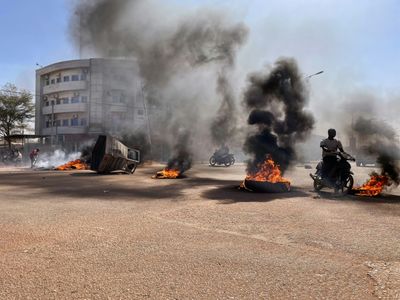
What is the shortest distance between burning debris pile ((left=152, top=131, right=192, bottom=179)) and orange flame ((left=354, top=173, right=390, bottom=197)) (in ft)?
27.0

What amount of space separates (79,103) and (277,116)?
1574 inches

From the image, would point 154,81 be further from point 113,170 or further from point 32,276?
point 32,276

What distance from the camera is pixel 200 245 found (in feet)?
18.5

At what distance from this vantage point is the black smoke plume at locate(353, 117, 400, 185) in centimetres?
1207

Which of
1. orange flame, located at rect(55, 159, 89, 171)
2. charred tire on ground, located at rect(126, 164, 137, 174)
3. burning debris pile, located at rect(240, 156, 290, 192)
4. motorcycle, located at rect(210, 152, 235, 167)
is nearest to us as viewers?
burning debris pile, located at rect(240, 156, 290, 192)

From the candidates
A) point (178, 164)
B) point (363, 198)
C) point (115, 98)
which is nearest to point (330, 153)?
point (363, 198)

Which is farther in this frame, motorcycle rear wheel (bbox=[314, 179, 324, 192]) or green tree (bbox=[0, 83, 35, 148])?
green tree (bbox=[0, 83, 35, 148])

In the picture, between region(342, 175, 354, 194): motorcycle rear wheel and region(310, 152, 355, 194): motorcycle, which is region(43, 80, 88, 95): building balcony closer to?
region(310, 152, 355, 194): motorcycle

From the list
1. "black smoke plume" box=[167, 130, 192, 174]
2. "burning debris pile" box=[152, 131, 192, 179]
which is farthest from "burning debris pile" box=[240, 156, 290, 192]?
"black smoke plume" box=[167, 130, 192, 174]

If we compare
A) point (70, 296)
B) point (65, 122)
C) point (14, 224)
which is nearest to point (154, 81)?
point (14, 224)

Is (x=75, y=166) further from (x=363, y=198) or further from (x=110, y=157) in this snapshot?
(x=363, y=198)

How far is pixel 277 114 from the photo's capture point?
16.4m

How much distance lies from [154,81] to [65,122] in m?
33.9

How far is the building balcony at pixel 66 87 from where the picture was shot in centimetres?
5106
